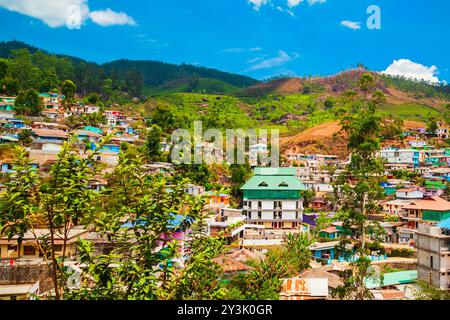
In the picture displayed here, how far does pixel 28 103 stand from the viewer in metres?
32.0

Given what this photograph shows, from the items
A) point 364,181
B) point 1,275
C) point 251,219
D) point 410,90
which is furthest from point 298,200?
point 410,90

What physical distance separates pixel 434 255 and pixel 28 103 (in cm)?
3049

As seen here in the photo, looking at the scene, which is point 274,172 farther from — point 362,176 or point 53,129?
point 362,176

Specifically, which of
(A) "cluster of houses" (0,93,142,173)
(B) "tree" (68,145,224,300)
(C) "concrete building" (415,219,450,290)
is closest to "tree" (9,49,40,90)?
(A) "cluster of houses" (0,93,142,173)

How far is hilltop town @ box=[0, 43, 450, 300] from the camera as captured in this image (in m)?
3.31

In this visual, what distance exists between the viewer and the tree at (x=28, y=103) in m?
31.5

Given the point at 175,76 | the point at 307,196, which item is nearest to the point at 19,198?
the point at 307,196

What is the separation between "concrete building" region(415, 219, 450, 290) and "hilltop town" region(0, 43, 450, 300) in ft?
0.15

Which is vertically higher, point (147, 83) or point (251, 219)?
point (147, 83)

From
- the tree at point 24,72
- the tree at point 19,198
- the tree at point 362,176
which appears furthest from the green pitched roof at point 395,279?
the tree at point 24,72

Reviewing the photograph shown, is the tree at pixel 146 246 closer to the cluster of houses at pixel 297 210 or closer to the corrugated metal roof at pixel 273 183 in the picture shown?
the cluster of houses at pixel 297 210

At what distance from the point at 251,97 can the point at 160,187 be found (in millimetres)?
79987
